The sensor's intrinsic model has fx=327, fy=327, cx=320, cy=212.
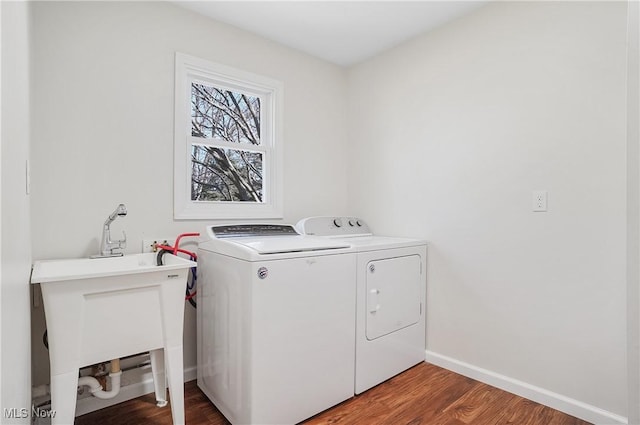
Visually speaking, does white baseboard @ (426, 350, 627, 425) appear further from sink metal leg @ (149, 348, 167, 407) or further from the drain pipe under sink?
the drain pipe under sink

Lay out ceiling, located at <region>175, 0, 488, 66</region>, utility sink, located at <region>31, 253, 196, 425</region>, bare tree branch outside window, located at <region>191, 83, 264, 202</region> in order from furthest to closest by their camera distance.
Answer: bare tree branch outside window, located at <region>191, 83, 264, 202</region> → ceiling, located at <region>175, 0, 488, 66</region> → utility sink, located at <region>31, 253, 196, 425</region>

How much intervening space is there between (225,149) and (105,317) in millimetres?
1418

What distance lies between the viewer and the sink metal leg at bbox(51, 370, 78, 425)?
4.22ft

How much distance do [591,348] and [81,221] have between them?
278cm

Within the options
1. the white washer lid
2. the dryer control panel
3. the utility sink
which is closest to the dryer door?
Result: the white washer lid

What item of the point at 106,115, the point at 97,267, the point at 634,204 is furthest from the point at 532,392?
the point at 106,115

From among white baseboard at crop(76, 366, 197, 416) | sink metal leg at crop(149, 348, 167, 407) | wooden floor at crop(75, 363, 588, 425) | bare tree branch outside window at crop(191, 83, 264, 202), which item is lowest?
wooden floor at crop(75, 363, 588, 425)

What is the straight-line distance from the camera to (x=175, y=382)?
1.54 meters

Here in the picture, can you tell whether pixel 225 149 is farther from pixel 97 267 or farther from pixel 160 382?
pixel 160 382

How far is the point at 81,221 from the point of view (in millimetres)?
1778

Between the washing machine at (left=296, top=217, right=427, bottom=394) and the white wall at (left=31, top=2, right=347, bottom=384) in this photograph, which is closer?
the white wall at (left=31, top=2, right=347, bottom=384)

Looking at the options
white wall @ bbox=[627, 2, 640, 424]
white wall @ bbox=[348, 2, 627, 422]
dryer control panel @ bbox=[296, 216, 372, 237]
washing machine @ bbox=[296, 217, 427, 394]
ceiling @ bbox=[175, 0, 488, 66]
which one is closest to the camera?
white wall @ bbox=[627, 2, 640, 424]

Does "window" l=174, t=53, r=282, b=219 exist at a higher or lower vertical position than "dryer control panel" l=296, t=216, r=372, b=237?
higher

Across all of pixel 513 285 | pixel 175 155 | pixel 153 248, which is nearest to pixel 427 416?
pixel 513 285
